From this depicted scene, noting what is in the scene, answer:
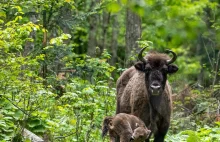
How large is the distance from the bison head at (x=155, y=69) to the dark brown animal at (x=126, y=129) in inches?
35.6

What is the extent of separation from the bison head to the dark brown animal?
904mm

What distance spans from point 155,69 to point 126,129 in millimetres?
1780

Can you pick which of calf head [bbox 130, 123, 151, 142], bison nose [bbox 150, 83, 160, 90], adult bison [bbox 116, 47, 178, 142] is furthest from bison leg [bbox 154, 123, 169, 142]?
calf head [bbox 130, 123, 151, 142]

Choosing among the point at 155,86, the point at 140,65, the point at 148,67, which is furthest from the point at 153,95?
the point at 140,65

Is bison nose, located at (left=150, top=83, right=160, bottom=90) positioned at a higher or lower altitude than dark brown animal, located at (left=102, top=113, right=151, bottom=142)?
higher

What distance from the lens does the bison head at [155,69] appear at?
9.82 metres

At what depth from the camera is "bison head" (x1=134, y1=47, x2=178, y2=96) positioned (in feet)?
32.2

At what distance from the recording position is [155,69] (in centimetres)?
1011

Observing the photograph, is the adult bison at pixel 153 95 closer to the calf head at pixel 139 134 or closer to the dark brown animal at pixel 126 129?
the dark brown animal at pixel 126 129

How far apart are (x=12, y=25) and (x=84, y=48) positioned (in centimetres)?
2624

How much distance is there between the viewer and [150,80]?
32.7ft

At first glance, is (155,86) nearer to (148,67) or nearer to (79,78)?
(148,67)

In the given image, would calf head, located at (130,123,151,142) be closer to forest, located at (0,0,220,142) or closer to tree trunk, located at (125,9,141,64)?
forest, located at (0,0,220,142)

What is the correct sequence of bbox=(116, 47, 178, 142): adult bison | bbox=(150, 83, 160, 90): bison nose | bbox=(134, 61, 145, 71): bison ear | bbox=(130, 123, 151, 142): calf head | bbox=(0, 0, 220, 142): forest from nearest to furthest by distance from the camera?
bbox=(0, 0, 220, 142): forest → bbox=(130, 123, 151, 142): calf head → bbox=(150, 83, 160, 90): bison nose → bbox=(116, 47, 178, 142): adult bison → bbox=(134, 61, 145, 71): bison ear
